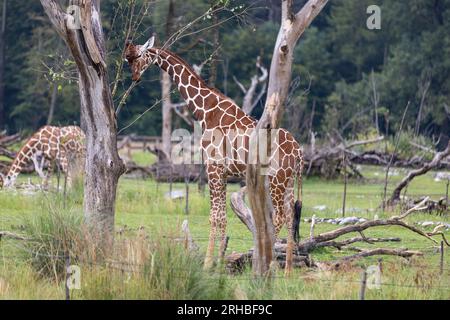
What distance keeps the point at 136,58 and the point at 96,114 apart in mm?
1499

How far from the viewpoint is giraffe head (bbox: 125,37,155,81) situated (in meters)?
13.8

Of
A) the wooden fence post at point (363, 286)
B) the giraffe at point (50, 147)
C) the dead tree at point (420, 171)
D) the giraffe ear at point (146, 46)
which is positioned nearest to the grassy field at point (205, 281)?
the wooden fence post at point (363, 286)

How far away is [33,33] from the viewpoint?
45.8 metres

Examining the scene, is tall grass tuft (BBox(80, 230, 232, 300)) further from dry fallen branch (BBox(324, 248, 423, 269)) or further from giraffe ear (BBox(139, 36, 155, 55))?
giraffe ear (BBox(139, 36, 155, 55))

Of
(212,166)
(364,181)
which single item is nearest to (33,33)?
(364,181)

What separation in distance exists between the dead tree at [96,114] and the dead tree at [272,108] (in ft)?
6.83

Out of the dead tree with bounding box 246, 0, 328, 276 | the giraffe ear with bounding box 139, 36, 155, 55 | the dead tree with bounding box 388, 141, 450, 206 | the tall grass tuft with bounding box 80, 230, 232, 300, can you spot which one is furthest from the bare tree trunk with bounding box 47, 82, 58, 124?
the tall grass tuft with bounding box 80, 230, 232, 300

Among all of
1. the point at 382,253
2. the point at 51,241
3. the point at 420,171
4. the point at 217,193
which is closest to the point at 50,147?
the point at 420,171

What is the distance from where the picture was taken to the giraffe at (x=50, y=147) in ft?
74.2

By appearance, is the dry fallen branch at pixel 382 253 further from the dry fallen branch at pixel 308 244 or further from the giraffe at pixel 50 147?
the giraffe at pixel 50 147

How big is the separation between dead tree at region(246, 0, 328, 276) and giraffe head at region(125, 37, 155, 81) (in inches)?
129
